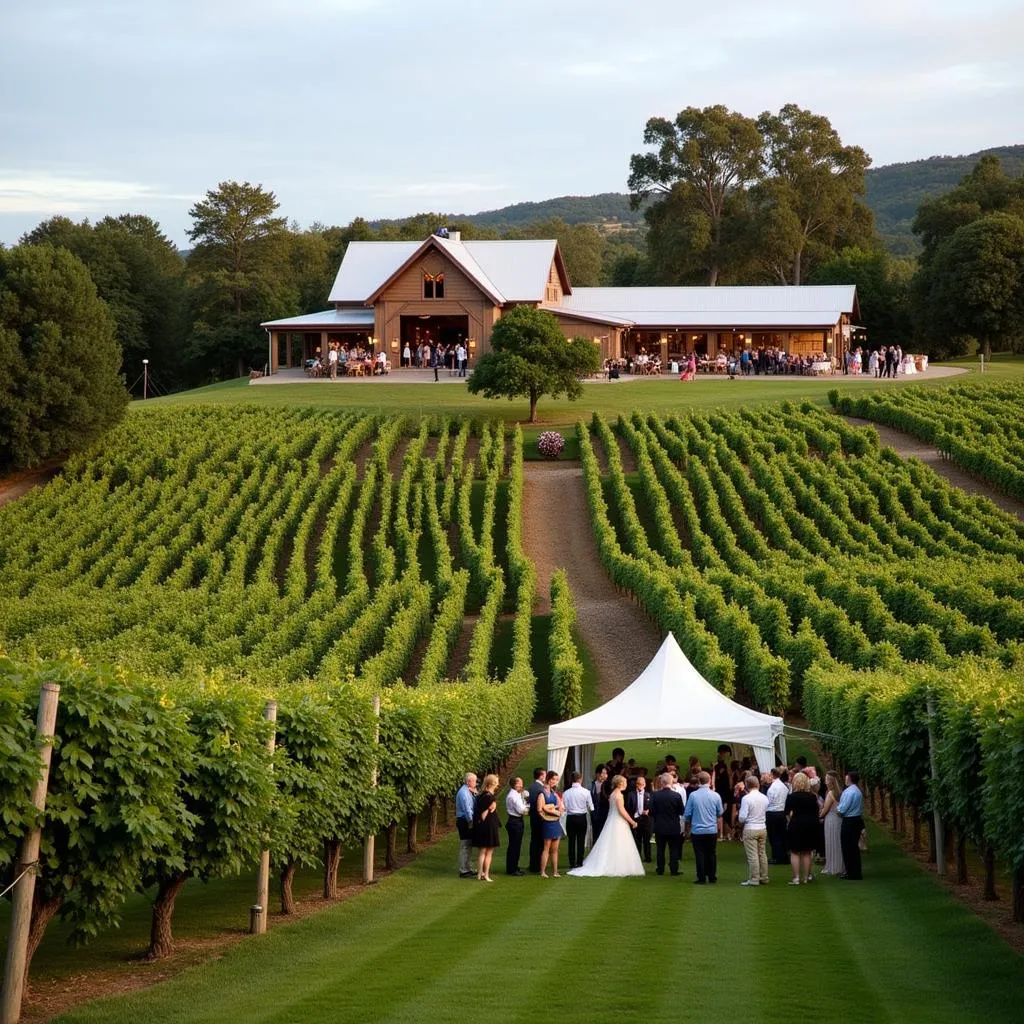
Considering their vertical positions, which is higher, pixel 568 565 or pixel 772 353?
pixel 772 353

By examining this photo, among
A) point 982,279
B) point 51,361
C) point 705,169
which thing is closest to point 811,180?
point 705,169

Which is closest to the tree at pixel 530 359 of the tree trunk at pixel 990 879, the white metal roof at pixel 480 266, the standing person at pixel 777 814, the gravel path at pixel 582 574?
the gravel path at pixel 582 574

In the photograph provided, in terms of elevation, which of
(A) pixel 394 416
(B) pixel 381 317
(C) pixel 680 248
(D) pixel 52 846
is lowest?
(D) pixel 52 846

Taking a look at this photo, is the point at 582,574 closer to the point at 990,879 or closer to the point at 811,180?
the point at 990,879

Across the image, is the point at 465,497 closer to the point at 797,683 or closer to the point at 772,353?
the point at 797,683

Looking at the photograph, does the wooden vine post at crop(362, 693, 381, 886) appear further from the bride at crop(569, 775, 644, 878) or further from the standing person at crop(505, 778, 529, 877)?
the bride at crop(569, 775, 644, 878)

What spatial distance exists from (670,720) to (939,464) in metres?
34.3

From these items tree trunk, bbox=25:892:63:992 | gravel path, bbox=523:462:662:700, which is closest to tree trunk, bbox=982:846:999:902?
tree trunk, bbox=25:892:63:992

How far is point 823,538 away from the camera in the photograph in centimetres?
4475

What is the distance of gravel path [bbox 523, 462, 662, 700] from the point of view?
37000 millimetres

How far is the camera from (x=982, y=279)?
81188mm

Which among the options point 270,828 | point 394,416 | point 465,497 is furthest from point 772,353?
point 270,828

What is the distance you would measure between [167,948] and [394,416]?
48916 millimetres

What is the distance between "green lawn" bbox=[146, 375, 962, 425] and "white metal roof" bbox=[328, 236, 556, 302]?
8.74 metres
